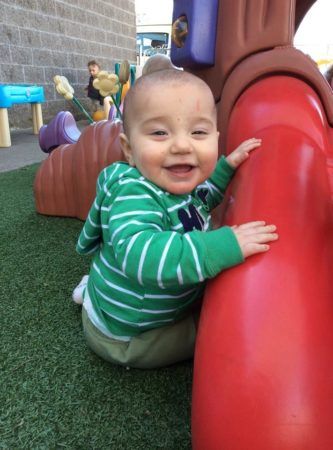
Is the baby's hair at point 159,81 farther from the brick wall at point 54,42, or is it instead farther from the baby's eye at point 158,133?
the brick wall at point 54,42

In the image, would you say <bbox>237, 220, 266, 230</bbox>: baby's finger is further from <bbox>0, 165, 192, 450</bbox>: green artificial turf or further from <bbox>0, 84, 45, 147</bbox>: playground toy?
<bbox>0, 84, 45, 147</bbox>: playground toy

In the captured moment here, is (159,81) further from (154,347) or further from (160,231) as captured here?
(154,347)

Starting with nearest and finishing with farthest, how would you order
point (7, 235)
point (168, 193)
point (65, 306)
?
point (168, 193) → point (65, 306) → point (7, 235)

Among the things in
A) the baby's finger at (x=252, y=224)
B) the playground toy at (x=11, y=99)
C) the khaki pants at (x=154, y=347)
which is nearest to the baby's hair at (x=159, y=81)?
the baby's finger at (x=252, y=224)

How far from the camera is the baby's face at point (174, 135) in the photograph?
0.61 metres

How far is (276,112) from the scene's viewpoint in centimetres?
69

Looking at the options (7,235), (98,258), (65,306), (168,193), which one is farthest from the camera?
(7,235)

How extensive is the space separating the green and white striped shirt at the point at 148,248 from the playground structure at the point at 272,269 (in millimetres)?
40

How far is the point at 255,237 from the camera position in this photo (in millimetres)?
505

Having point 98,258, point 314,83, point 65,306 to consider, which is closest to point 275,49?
point 314,83

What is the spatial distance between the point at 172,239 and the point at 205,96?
222mm

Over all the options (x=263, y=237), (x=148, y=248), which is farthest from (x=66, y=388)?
(x=263, y=237)

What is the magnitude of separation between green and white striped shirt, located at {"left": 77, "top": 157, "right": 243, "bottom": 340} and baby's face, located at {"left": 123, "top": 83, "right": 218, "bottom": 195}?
0.09 feet

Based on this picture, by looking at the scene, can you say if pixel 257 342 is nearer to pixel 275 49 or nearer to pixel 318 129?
pixel 318 129
